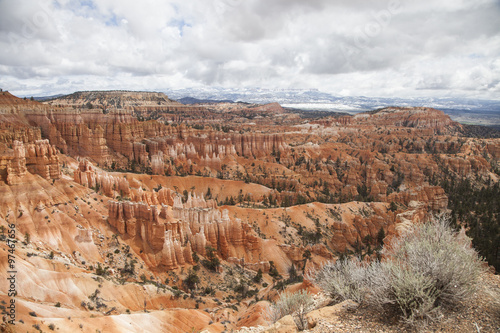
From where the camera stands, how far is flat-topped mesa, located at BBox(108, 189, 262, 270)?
1142 inches

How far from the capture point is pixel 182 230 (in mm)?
32312

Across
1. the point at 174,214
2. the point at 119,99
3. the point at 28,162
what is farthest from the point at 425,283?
the point at 119,99

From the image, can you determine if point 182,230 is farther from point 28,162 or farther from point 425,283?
point 425,283

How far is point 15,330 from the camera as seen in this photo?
37.6ft

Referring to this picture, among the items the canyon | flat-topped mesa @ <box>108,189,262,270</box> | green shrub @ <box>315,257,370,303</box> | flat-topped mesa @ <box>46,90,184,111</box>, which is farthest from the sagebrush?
flat-topped mesa @ <box>46,90,184,111</box>

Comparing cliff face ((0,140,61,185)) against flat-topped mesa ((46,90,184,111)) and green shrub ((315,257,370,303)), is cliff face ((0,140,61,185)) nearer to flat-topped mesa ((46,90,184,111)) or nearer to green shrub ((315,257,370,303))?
green shrub ((315,257,370,303))

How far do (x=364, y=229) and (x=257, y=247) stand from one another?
1666 centimetres

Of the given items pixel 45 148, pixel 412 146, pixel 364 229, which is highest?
pixel 45 148

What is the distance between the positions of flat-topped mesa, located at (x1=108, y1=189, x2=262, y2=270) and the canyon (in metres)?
0.12

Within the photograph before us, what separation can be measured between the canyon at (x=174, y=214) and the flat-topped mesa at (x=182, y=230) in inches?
4.7

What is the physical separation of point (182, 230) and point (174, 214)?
2533mm

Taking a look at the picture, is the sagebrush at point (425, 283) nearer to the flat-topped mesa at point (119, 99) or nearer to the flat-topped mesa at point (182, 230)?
the flat-topped mesa at point (182, 230)

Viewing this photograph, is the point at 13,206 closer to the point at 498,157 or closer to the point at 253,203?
the point at 253,203

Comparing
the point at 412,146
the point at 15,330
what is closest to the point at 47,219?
the point at 15,330
